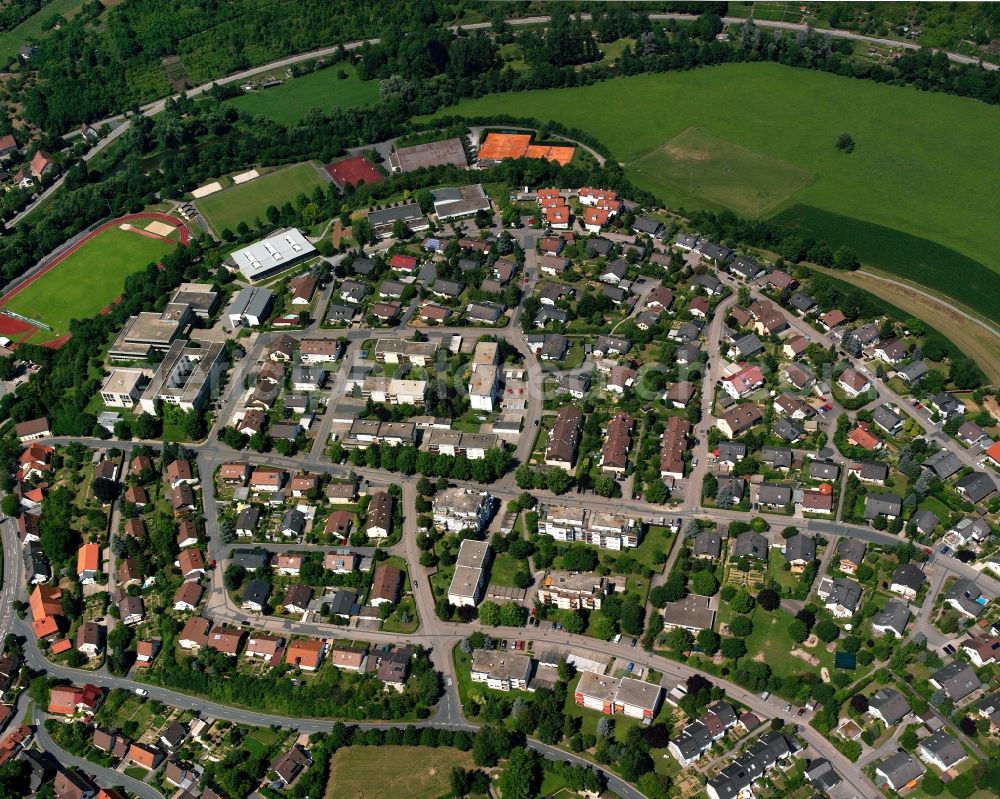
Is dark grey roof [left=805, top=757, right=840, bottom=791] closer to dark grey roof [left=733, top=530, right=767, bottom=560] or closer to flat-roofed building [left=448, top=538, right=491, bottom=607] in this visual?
dark grey roof [left=733, top=530, right=767, bottom=560]

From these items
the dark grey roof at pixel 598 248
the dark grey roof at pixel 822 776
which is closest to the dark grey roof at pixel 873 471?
the dark grey roof at pixel 822 776

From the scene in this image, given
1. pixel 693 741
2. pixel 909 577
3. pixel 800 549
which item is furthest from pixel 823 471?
pixel 693 741

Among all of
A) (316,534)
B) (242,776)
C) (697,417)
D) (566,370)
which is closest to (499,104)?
(566,370)

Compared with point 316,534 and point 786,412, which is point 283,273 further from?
point 786,412

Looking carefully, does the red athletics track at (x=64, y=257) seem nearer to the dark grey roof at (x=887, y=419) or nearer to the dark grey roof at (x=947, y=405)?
the dark grey roof at (x=887, y=419)

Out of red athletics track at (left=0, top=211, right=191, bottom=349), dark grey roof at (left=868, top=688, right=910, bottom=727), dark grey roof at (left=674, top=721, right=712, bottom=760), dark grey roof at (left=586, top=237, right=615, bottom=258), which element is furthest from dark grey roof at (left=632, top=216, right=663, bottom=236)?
dark grey roof at (left=674, top=721, right=712, bottom=760)

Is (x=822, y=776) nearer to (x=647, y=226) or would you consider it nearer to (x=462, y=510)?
(x=462, y=510)
